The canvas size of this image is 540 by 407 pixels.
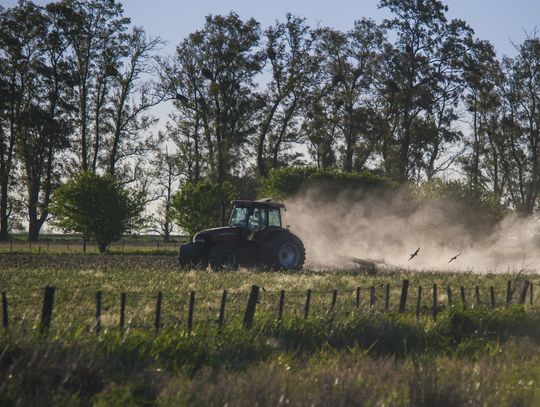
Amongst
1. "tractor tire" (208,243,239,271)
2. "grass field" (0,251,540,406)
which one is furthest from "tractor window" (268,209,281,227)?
"grass field" (0,251,540,406)

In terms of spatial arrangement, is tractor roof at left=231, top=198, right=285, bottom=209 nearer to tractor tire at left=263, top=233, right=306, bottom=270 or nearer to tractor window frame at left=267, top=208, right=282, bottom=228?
tractor window frame at left=267, top=208, right=282, bottom=228

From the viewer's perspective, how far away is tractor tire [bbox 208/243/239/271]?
26.0m

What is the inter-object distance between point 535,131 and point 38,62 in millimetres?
36303

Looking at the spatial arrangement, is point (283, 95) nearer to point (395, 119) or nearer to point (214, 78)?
point (214, 78)

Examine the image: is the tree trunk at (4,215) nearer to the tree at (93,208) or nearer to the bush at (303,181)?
the tree at (93,208)

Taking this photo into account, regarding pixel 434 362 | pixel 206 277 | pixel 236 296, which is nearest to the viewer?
pixel 434 362

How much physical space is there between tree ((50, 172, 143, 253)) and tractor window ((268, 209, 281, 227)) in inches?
791

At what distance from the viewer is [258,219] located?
27578 millimetres

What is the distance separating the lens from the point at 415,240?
43.4 metres

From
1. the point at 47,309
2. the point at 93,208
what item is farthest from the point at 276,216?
the point at 93,208

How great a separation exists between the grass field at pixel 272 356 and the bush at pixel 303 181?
1208 inches

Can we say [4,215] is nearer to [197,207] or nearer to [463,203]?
[197,207]

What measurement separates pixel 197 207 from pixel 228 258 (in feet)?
71.6

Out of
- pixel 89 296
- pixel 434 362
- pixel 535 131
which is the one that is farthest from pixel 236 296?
pixel 535 131
